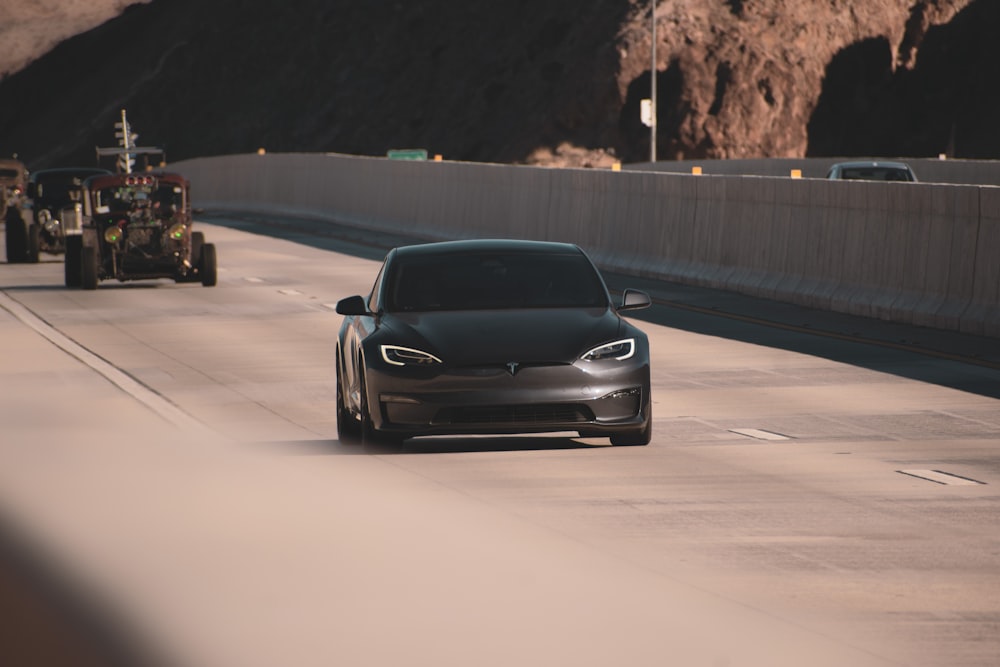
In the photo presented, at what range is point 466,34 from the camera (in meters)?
95.2

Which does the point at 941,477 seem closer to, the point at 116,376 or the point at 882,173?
the point at 116,376

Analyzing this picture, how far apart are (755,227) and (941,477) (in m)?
15.9

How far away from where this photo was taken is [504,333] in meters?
13.6

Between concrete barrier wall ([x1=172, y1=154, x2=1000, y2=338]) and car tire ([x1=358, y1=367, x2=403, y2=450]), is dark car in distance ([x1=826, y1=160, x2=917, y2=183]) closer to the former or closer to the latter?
concrete barrier wall ([x1=172, y1=154, x2=1000, y2=338])

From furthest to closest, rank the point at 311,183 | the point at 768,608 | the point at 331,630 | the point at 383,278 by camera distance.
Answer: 1. the point at 311,183
2. the point at 383,278
3. the point at 768,608
4. the point at 331,630

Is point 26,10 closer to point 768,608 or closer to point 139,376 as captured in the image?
point 139,376

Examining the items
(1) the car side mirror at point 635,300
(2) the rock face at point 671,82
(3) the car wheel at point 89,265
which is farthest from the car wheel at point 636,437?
(2) the rock face at point 671,82

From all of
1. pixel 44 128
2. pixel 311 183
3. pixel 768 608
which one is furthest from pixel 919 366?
pixel 44 128

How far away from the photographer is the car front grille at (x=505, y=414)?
13.4 metres

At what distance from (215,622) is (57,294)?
Result: 22.9 m

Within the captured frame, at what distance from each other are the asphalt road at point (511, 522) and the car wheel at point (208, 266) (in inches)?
397

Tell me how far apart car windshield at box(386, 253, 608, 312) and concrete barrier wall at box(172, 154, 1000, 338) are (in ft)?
26.6

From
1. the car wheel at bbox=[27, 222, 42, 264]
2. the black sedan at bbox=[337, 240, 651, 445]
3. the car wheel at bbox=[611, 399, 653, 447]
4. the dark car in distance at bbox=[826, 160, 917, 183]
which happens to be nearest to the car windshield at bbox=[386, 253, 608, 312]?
the black sedan at bbox=[337, 240, 651, 445]

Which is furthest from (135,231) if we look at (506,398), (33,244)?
(506,398)
